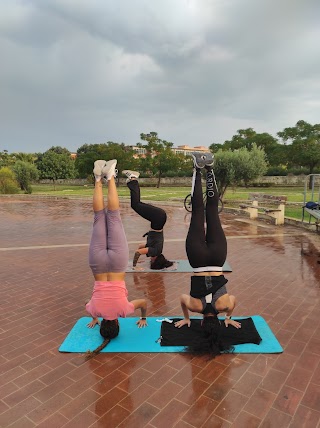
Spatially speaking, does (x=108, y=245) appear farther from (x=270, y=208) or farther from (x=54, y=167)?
(x=54, y=167)

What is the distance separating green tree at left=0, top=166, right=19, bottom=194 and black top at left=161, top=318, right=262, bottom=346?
30.3 meters

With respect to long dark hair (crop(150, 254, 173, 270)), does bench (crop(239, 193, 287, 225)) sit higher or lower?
higher

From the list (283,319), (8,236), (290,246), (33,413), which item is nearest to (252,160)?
(290,246)

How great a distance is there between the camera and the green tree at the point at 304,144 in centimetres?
4344

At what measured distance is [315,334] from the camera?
408cm

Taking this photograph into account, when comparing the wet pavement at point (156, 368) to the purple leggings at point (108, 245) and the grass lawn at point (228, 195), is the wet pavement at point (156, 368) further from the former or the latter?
the grass lawn at point (228, 195)

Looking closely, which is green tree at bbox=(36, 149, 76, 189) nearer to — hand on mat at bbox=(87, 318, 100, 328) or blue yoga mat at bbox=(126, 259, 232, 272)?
blue yoga mat at bbox=(126, 259, 232, 272)

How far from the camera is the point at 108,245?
151 inches

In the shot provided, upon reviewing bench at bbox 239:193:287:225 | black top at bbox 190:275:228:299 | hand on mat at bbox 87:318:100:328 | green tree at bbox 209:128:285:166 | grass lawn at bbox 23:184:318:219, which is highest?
green tree at bbox 209:128:285:166

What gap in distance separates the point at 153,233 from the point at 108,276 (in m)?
3.23

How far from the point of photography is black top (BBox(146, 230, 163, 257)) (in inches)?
274

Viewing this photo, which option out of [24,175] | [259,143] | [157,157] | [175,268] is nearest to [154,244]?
[175,268]

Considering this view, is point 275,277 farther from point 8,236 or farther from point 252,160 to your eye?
point 252,160

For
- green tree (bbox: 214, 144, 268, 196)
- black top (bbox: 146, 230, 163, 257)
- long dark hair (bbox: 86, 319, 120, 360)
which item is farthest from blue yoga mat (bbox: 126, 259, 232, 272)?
green tree (bbox: 214, 144, 268, 196)
